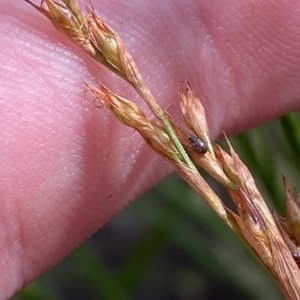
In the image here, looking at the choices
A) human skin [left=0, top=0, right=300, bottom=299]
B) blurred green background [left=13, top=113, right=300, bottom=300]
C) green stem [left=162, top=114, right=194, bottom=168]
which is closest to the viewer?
green stem [left=162, top=114, right=194, bottom=168]

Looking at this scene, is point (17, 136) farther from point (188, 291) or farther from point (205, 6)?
point (188, 291)

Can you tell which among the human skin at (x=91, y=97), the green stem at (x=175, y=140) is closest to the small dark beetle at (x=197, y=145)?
the green stem at (x=175, y=140)

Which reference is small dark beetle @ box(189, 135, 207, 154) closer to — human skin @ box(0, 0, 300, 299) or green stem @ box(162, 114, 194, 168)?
green stem @ box(162, 114, 194, 168)

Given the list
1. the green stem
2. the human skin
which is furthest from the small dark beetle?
the human skin

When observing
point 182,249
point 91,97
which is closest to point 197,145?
point 91,97

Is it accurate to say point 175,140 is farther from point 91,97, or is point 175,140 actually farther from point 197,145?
point 91,97

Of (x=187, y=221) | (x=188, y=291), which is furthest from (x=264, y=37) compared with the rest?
(x=188, y=291)
